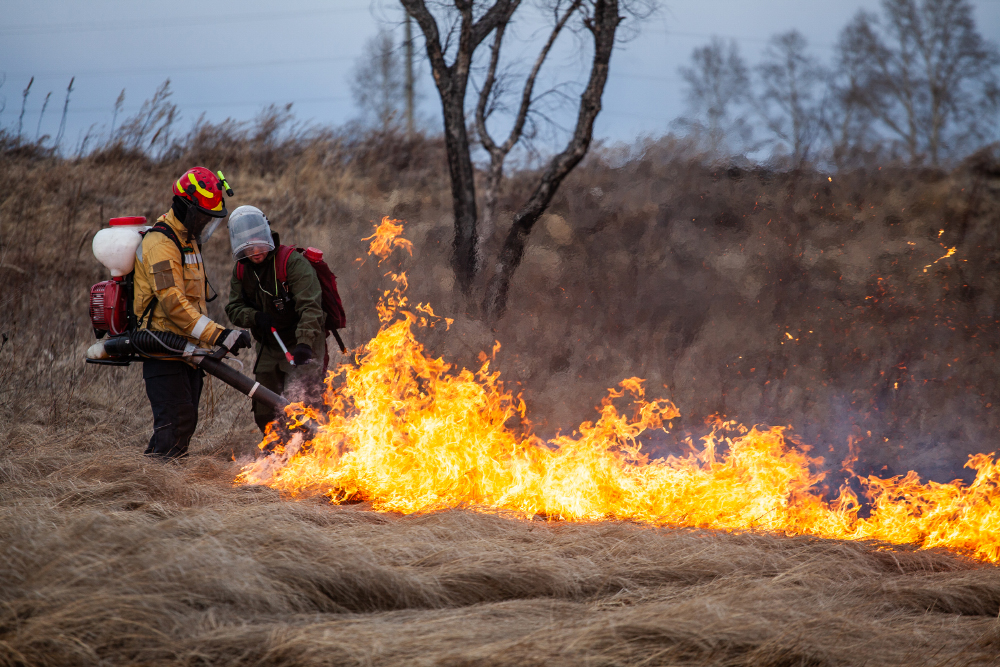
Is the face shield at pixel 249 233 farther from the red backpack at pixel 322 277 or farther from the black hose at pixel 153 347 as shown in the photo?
the black hose at pixel 153 347

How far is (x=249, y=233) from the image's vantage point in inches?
185

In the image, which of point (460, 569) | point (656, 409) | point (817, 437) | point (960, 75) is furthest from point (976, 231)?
point (460, 569)

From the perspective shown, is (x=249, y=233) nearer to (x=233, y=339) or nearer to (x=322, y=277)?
(x=322, y=277)

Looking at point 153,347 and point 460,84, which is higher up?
point 460,84

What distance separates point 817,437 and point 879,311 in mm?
2771

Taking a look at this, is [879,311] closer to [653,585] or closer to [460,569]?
[653,585]

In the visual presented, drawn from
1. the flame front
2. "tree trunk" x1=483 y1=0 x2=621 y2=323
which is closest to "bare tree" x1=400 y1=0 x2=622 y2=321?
"tree trunk" x1=483 y1=0 x2=621 y2=323

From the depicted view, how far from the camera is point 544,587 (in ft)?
10.2

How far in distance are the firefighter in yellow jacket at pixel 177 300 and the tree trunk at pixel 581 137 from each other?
4.12 metres

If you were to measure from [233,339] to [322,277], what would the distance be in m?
0.93

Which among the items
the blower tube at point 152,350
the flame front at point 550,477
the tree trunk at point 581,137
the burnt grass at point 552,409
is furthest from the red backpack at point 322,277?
the tree trunk at point 581,137

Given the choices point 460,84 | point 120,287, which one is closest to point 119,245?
point 120,287

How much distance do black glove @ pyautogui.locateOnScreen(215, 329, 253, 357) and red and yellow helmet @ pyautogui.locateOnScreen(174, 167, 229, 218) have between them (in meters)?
0.80

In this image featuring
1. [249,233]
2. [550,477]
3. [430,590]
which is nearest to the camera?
[430,590]
